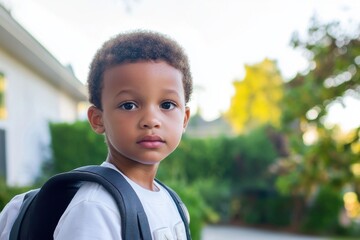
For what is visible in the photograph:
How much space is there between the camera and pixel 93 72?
1.06 metres

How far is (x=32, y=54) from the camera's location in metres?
6.23

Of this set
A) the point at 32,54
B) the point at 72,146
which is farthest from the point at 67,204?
the point at 72,146

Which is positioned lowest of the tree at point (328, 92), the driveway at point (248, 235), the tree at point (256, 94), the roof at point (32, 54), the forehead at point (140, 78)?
the driveway at point (248, 235)

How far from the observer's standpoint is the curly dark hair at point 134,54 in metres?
1.00

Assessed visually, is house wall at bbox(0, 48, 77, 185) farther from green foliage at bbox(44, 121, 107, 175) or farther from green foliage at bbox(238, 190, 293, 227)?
green foliage at bbox(238, 190, 293, 227)

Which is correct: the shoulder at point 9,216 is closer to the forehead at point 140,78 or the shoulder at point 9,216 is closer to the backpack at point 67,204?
the backpack at point 67,204

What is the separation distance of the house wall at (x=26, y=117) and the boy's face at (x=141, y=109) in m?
4.65

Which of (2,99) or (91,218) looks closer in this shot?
(91,218)

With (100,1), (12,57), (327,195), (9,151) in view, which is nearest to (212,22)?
(100,1)

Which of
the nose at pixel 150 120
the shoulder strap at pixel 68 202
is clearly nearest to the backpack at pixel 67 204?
the shoulder strap at pixel 68 202

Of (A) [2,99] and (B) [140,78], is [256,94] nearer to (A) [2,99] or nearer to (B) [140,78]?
(A) [2,99]

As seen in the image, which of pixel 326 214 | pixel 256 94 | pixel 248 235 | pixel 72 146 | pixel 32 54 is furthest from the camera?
pixel 256 94

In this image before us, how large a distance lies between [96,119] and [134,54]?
0.56 ft

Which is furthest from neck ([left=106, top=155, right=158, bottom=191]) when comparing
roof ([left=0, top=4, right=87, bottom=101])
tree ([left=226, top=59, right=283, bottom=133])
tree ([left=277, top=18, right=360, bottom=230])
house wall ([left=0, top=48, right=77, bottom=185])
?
tree ([left=226, top=59, right=283, bottom=133])
